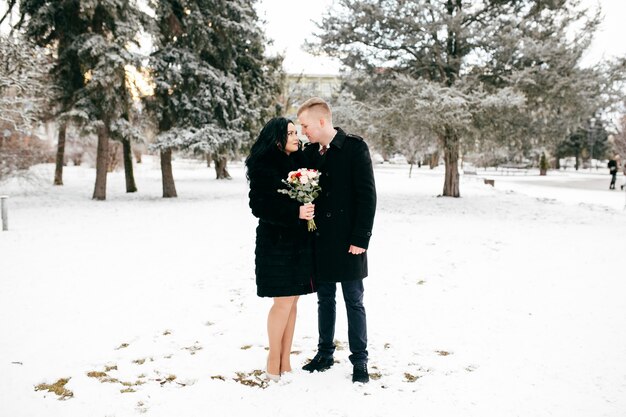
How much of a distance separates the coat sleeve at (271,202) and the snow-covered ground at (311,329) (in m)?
1.32

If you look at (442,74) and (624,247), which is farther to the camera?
(442,74)

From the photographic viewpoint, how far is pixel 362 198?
3307 millimetres

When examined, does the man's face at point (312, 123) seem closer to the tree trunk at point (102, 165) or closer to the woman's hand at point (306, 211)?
the woman's hand at point (306, 211)

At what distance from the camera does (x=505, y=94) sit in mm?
12586

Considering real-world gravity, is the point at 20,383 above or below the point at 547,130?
below

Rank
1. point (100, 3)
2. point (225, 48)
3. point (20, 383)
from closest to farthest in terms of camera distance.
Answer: point (20, 383)
point (100, 3)
point (225, 48)

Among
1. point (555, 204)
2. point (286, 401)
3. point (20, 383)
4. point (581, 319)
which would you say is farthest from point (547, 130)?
point (20, 383)

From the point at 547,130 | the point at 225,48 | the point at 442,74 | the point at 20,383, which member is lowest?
the point at 20,383

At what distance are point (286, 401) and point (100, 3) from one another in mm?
16044

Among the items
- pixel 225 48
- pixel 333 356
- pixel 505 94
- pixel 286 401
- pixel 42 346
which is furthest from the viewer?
pixel 225 48

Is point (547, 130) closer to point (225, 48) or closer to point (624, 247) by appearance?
point (624, 247)

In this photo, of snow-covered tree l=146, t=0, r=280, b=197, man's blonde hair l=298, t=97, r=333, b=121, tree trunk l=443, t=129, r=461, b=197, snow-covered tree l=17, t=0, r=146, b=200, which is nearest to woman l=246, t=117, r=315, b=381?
man's blonde hair l=298, t=97, r=333, b=121

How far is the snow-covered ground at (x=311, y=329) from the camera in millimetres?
3139

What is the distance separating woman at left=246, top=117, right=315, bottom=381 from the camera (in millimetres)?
3139
